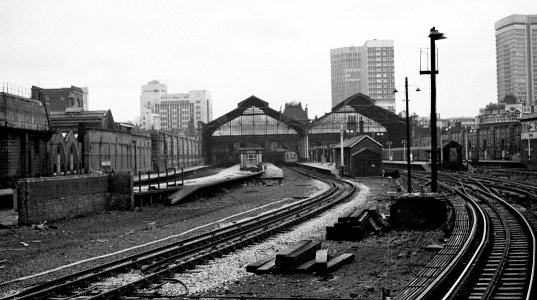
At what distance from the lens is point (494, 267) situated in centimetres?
1098

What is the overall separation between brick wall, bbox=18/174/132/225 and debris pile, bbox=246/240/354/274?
11.0 m

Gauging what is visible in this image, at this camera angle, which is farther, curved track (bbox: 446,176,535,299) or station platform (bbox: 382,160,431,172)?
station platform (bbox: 382,160,431,172)

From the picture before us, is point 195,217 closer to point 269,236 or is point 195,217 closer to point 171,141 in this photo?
point 269,236

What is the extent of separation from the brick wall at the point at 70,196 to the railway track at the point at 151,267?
741 centimetres

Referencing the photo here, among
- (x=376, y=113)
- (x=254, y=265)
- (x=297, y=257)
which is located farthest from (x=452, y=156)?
(x=254, y=265)

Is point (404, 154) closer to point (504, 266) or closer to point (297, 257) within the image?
point (504, 266)

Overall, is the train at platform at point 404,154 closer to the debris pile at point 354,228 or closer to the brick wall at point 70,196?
the brick wall at point 70,196

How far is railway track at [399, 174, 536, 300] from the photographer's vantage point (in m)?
8.98

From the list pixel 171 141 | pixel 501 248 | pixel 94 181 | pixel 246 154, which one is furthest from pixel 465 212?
pixel 171 141

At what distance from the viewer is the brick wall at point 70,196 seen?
19297 millimetres

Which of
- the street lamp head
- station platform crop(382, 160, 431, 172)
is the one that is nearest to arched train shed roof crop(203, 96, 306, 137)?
station platform crop(382, 160, 431, 172)

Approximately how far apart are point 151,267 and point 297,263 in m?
3.15

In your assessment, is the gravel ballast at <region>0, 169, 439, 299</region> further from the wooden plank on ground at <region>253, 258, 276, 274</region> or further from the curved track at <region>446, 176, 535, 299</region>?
the curved track at <region>446, 176, 535, 299</region>

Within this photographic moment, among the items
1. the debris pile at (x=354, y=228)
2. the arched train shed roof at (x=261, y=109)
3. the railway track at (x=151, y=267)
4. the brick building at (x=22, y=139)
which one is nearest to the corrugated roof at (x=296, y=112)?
the arched train shed roof at (x=261, y=109)
